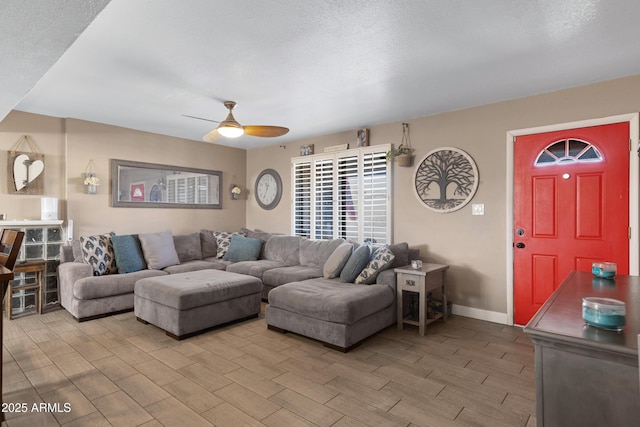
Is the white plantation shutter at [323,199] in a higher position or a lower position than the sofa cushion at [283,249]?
higher

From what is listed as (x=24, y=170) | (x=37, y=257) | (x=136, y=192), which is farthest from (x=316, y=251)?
(x=24, y=170)

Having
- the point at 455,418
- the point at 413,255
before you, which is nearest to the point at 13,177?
the point at 413,255

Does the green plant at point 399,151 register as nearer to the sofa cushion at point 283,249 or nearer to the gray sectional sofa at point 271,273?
the gray sectional sofa at point 271,273

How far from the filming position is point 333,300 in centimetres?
309

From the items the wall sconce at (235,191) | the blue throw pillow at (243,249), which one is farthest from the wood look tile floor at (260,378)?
the wall sconce at (235,191)

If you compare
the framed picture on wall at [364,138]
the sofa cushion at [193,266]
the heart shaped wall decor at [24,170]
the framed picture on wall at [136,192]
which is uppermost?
the framed picture on wall at [364,138]

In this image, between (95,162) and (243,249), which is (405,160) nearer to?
(243,249)

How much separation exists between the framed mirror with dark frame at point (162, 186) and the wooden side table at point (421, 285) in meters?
3.81

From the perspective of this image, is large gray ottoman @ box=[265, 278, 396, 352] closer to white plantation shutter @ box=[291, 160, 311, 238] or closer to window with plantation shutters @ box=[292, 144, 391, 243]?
window with plantation shutters @ box=[292, 144, 391, 243]

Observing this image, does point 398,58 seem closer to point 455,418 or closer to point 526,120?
point 526,120

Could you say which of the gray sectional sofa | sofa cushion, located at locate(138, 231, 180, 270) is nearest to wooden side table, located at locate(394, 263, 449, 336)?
the gray sectional sofa

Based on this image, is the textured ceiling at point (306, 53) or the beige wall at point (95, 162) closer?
the textured ceiling at point (306, 53)

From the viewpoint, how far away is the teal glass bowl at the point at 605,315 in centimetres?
110

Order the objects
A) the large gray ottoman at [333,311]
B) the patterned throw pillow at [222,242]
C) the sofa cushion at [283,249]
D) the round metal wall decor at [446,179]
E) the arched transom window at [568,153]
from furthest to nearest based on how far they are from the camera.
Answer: the patterned throw pillow at [222,242], the sofa cushion at [283,249], the round metal wall decor at [446,179], the arched transom window at [568,153], the large gray ottoman at [333,311]
